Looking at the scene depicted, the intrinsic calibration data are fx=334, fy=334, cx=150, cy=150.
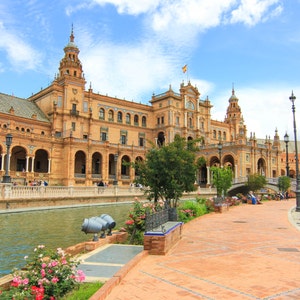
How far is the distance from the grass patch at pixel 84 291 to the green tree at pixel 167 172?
9066mm

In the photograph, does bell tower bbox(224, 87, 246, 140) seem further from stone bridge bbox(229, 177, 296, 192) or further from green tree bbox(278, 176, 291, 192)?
green tree bbox(278, 176, 291, 192)

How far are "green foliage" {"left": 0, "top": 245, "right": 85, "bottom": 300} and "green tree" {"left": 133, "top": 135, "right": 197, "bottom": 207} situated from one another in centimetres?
923

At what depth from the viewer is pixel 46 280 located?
215 inches

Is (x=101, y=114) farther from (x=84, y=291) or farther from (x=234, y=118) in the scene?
(x=84, y=291)

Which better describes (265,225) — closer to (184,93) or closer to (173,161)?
(173,161)

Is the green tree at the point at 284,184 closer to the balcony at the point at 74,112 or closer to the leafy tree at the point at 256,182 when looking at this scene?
the leafy tree at the point at 256,182

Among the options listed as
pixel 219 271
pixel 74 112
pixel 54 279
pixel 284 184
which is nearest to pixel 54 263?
pixel 54 279

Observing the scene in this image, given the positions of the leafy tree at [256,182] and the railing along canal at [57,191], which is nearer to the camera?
the railing along canal at [57,191]

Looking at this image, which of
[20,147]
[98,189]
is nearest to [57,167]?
[20,147]

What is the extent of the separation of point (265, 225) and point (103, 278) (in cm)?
1069

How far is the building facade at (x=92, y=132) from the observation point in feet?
153

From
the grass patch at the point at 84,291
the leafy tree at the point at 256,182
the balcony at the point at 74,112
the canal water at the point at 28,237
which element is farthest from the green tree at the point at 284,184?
the grass patch at the point at 84,291

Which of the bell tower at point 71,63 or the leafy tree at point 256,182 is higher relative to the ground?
the bell tower at point 71,63

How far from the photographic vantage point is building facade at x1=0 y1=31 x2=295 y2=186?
153ft
